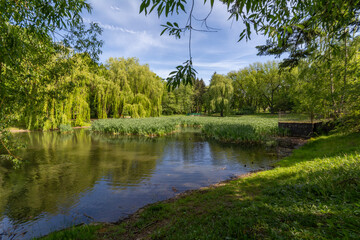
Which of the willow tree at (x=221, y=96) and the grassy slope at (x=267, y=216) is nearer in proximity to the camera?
the grassy slope at (x=267, y=216)

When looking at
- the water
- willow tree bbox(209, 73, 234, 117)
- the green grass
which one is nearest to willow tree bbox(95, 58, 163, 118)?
willow tree bbox(209, 73, 234, 117)

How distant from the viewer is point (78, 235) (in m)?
3.35

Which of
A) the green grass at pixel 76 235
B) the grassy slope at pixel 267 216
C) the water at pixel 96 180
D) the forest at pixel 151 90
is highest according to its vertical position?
the forest at pixel 151 90

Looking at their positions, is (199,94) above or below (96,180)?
above

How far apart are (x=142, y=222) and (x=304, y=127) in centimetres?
1551

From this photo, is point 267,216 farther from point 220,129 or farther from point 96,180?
point 220,129

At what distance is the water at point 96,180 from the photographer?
4.71 metres

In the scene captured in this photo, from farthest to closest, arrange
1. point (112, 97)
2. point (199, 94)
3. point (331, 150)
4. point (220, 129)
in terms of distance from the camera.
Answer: point (199, 94)
point (112, 97)
point (220, 129)
point (331, 150)

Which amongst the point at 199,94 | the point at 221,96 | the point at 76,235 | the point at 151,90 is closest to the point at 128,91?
the point at 151,90

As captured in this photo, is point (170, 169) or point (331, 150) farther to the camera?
point (170, 169)

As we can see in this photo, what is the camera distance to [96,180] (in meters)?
7.34

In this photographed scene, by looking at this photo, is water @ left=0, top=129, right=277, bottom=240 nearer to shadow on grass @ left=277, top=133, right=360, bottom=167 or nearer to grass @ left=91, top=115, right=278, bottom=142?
shadow on grass @ left=277, top=133, right=360, bottom=167

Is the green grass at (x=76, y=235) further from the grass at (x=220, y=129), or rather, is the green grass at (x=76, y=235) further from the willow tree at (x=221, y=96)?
the willow tree at (x=221, y=96)

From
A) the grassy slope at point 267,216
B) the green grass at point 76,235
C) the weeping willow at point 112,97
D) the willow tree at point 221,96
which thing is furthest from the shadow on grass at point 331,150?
the willow tree at point 221,96
